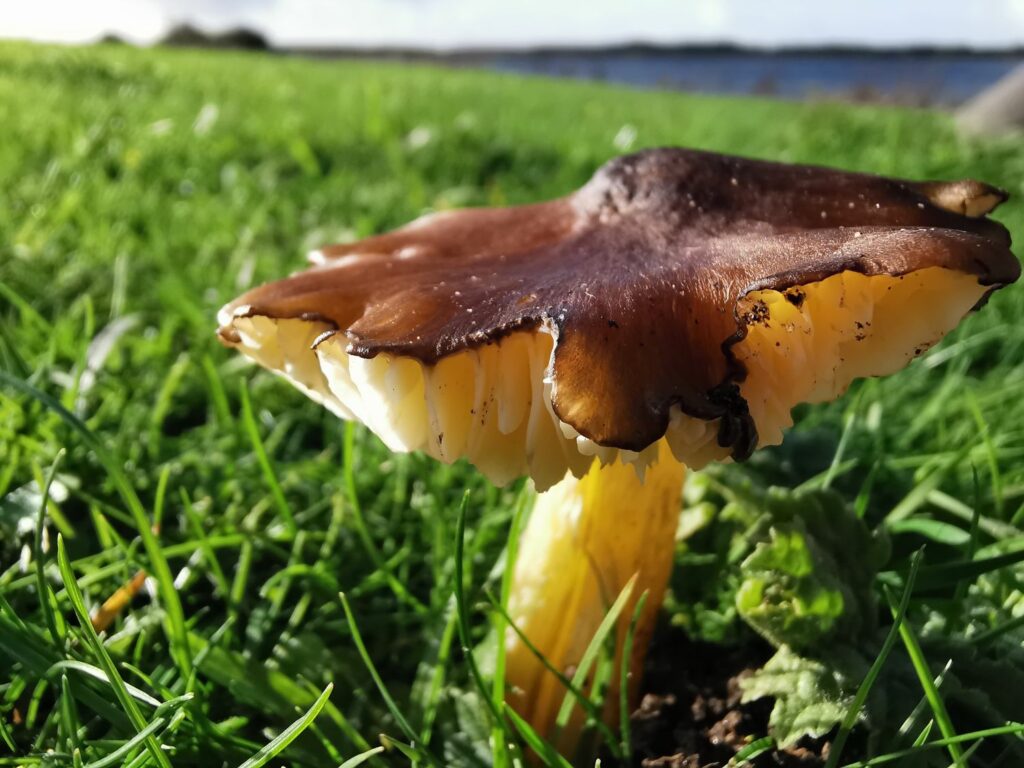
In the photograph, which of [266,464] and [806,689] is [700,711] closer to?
[806,689]

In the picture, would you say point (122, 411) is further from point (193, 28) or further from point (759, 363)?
point (193, 28)

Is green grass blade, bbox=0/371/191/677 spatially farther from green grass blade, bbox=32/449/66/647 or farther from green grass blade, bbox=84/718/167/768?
green grass blade, bbox=84/718/167/768

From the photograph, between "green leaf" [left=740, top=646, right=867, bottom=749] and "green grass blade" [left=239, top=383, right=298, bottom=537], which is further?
"green grass blade" [left=239, top=383, right=298, bottom=537]

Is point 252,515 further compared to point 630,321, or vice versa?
point 252,515

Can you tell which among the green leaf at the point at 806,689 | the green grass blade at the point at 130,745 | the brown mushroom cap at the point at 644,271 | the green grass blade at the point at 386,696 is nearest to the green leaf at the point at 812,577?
the green leaf at the point at 806,689

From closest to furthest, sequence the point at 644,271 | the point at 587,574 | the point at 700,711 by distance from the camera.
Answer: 1. the point at 644,271
2. the point at 700,711
3. the point at 587,574

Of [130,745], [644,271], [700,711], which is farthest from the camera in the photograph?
[700,711]

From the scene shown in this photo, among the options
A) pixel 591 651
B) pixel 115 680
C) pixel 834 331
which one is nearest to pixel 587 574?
pixel 591 651

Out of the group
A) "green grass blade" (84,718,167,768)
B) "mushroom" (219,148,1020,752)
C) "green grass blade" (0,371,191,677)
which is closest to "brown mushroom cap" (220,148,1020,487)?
"mushroom" (219,148,1020,752)
